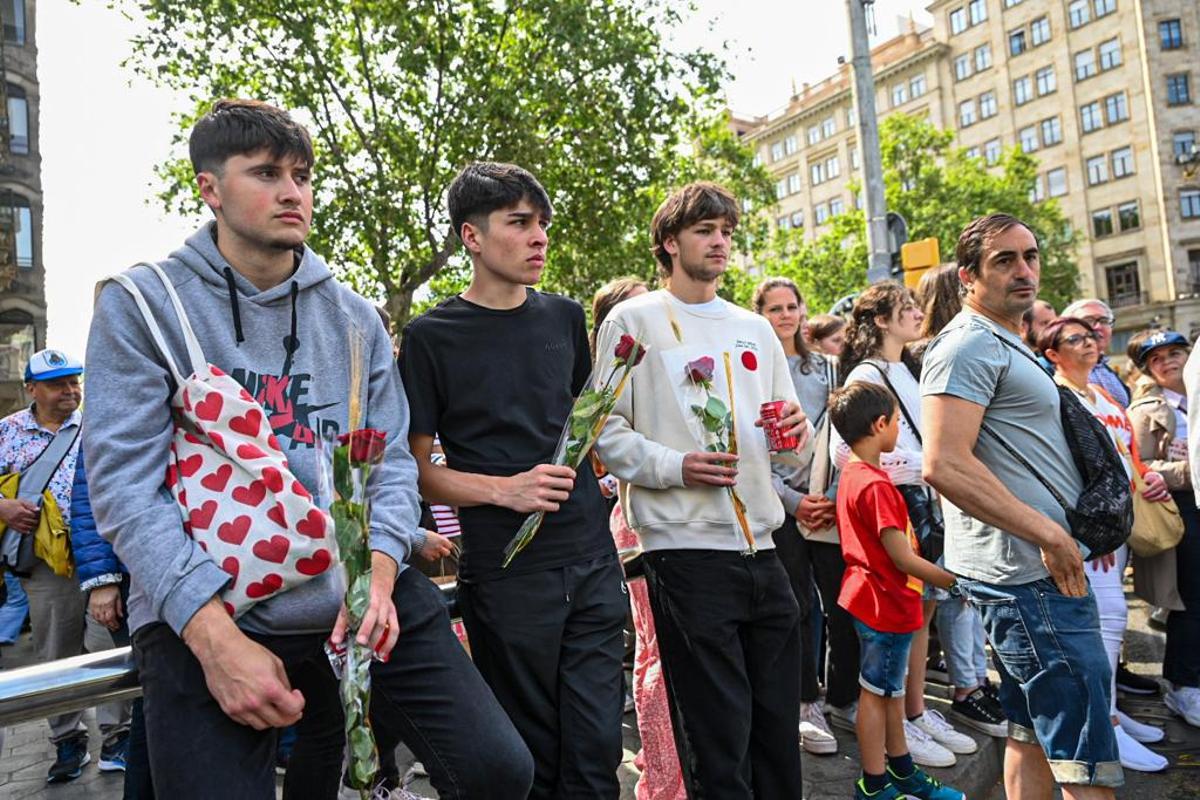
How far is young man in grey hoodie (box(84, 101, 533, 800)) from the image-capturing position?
1.66 m

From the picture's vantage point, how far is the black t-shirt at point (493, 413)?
2.47 metres

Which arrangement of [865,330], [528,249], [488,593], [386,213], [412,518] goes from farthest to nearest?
[386,213] → [865,330] → [528,249] → [488,593] → [412,518]

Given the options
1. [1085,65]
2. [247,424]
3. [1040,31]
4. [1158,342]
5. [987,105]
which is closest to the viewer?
[247,424]

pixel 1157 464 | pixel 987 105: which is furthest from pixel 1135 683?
pixel 987 105

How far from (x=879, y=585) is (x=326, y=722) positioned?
2412 millimetres

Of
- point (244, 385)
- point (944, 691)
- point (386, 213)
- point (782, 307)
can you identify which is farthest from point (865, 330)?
point (386, 213)

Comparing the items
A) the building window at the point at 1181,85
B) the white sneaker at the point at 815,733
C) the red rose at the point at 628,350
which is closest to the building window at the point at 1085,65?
the building window at the point at 1181,85

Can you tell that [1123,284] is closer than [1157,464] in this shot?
No

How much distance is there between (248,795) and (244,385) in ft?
2.73

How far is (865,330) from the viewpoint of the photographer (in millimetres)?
4676

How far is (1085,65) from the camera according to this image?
51.6 metres

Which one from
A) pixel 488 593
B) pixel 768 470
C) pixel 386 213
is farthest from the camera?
pixel 386 213

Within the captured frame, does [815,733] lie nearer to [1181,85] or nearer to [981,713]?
[981,713]

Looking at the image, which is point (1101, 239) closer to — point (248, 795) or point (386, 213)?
point (386, 213)
